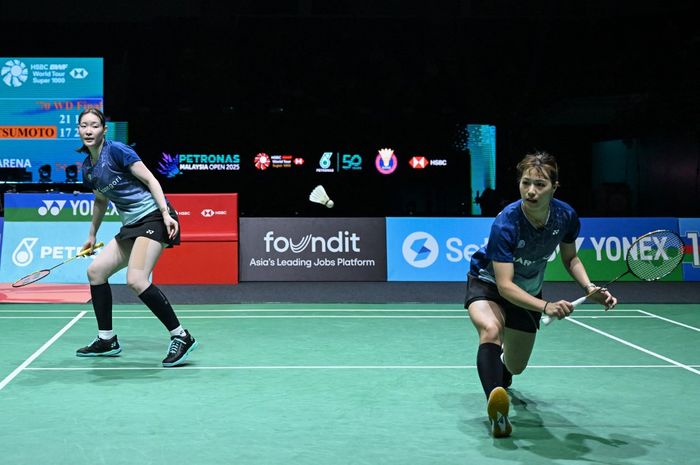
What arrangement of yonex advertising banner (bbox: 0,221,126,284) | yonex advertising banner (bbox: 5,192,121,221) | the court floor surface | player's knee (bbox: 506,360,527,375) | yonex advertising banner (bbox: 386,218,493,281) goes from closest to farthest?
the court floor surface
player's knee (bbox: 506,360,527,375)
yonex advertising banner (bbox: 0,221,126,284)
yonex advertising banner (bbox: 5,192,121,221)
yonex advertising banner (bbox: 386,218,493,281)

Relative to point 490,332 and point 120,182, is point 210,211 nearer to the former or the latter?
point 120,182

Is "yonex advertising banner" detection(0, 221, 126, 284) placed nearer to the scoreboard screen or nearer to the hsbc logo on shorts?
the hsbc logo on shorts

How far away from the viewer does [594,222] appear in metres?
10.3

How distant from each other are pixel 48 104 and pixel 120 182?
8207 millimetres

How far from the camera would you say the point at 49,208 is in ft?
32.7

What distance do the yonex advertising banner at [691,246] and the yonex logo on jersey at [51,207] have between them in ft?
24.4

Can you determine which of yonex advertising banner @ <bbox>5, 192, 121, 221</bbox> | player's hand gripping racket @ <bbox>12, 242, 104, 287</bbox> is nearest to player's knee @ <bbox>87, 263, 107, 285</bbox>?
player's hand gripping racket @ <bbox>12, 242, 104, 287</bbox>

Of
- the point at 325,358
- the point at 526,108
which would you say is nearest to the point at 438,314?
the point at 325,358

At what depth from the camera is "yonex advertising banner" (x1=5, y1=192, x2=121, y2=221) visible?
994cm

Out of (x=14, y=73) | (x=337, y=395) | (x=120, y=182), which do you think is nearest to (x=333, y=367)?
(x=337, y=395)

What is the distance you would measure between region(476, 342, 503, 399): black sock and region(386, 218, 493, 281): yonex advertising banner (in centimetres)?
627

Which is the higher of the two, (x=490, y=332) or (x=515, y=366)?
(x=490, y=332)

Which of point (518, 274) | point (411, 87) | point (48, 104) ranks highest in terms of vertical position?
point (411, 87)

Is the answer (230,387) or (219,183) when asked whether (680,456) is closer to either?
(230,387)
